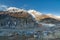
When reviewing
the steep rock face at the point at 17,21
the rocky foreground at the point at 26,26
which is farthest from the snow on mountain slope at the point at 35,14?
the steep rock face at the point at 17,21

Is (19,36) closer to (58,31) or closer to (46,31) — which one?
(46,31)

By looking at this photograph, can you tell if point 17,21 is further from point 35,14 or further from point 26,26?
point 35,14

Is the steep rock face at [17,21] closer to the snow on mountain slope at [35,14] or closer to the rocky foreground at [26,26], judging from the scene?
the rocky foreground at [26,26]

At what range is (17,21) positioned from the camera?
5773 mm

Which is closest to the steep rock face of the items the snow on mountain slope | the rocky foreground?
the rocky foreground

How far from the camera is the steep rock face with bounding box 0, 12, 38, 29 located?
5.73m

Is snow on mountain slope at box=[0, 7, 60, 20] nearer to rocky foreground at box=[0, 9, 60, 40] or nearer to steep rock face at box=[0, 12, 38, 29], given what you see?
rocky foreground at box=[0, 9, 60, 40]

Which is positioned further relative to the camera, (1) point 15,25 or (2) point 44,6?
(2) point 44,6

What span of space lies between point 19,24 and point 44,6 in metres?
1.18

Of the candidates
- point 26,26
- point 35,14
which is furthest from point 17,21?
point 35,14

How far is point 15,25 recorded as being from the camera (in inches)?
226

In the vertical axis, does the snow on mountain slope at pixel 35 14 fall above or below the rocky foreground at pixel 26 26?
above

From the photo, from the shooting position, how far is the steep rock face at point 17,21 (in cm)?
573

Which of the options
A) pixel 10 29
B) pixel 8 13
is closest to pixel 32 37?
pixel 10 29
